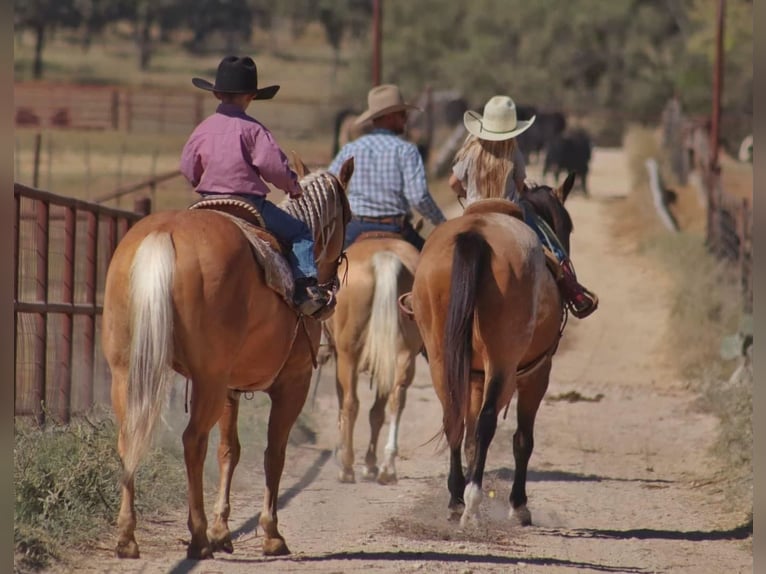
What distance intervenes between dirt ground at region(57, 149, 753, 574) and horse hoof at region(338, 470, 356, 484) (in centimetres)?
12

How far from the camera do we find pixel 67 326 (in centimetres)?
949

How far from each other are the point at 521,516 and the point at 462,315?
1573mm

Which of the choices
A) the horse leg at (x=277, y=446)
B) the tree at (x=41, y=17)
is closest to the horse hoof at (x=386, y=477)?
the horse leg at (x=277, y=446)

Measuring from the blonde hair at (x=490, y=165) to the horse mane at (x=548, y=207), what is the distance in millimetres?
Answer: 654

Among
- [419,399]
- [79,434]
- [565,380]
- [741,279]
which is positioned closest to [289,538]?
[79,434]

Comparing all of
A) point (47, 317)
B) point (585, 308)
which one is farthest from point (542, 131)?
point (585, 308)

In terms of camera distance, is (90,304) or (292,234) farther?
(90,304)

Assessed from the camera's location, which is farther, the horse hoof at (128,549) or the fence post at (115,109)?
the fence post at (115,109)

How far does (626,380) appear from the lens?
15648 mm

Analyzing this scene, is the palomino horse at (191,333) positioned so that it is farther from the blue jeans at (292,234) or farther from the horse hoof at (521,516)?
the horse hoof at (521,516)

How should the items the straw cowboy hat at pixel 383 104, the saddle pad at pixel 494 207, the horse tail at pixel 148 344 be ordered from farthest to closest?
1. the straw cowboy hat at pixel 383 104
2. the saddle pad at pixel 494 207
3. the horse tail at pixel 148 344

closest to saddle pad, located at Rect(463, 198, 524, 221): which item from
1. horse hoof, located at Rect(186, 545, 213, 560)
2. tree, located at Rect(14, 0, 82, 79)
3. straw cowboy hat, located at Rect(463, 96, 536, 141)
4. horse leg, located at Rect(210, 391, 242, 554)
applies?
straw cowboy hat, located at Rect(463, 96, 536, 141)

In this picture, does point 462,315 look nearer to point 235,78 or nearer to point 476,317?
point 476,317

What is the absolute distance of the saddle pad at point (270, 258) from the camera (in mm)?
6676
